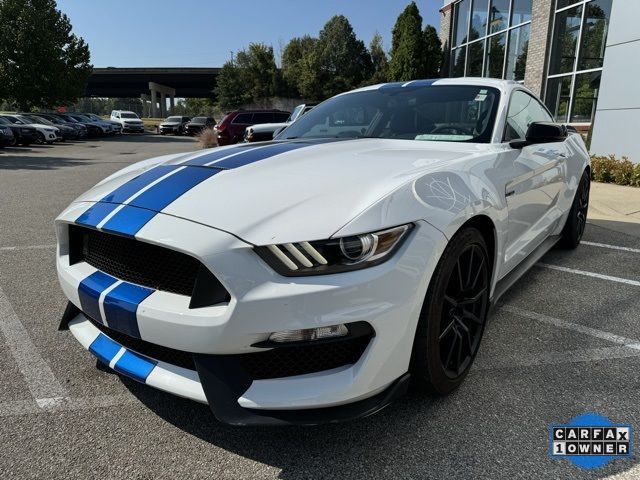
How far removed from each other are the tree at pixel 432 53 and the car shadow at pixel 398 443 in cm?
2018

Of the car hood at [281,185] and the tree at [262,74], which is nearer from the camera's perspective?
the car hood at [281,185]

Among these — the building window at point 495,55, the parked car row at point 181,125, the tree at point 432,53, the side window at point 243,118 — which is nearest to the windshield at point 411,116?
the building window at point 495,55

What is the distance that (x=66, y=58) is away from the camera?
33.1 meters

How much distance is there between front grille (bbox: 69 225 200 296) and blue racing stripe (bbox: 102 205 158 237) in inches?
2.3

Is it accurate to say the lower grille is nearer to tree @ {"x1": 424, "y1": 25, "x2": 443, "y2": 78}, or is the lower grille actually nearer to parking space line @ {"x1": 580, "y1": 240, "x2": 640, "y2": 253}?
parking space line @ {"x1": 580, "y1": 240, "x2": 640, "y2": 253}

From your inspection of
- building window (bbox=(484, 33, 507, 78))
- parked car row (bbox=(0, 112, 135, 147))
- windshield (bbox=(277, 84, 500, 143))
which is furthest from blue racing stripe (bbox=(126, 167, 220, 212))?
parked car row (bbox=(0, 112, 135, 147))

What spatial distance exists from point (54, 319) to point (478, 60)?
55.7ft

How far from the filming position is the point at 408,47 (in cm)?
2138

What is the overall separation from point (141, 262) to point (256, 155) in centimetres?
89

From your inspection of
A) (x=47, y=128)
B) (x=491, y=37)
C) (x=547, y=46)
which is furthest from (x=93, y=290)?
(x=47, y=128)

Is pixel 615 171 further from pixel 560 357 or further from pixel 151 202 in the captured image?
pixel 151 202

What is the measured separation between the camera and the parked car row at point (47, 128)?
20564mm

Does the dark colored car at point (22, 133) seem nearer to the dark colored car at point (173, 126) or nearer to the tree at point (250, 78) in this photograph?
the dark colored car at point (173, 126)

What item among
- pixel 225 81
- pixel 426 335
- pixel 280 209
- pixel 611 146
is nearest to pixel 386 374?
pixel 426 335
